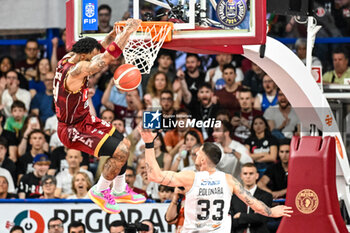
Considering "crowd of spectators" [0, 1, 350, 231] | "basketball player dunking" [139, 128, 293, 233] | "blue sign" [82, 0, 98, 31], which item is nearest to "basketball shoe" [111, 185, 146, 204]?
"basketball player dunking" [139, 128, 293, 233]

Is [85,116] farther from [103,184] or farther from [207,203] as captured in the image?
[207,203]

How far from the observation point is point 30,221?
12023mm

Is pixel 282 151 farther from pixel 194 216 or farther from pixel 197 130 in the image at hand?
pixel 194 216

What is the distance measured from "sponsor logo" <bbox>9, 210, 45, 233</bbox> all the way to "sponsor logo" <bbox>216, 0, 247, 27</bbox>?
4175mm

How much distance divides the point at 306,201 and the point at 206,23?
105 inches

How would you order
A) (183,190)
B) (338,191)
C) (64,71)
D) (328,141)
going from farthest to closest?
1. (338,191)
2. (328,141)
3. (183,190)
4. (64,71)

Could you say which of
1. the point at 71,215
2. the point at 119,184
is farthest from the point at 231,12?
the point at 71,215

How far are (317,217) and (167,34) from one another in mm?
3145

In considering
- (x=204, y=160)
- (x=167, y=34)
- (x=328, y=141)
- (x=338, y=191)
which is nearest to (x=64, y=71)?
(x=167, y=34)

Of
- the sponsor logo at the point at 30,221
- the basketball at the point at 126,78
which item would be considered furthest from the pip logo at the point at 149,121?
the sponsor logo at the point at 30,221

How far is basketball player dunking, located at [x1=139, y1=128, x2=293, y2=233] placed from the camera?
9375mm

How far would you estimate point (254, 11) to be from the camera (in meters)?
9.45

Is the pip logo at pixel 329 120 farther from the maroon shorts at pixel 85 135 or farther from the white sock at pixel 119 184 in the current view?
the maroon shorts at pixel 85 135

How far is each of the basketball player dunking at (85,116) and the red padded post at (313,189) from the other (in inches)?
95.0
